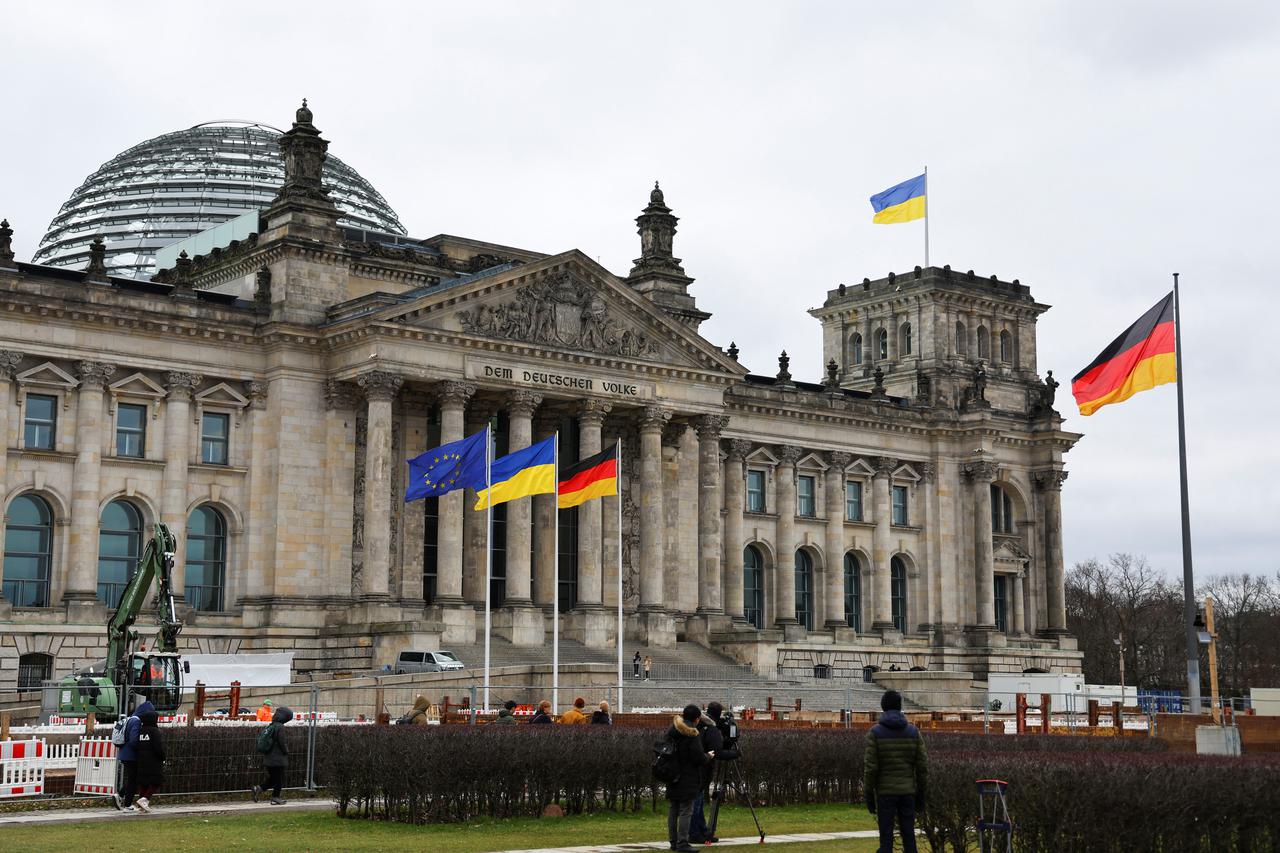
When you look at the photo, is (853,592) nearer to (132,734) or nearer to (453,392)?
(453,392)

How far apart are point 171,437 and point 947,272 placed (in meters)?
48.8

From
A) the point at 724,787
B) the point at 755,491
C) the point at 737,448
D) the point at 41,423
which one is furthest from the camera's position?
the point at 755,491

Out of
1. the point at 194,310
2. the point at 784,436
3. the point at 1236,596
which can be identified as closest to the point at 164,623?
the point at 194,310

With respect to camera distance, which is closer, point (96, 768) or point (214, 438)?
point (96, 768)

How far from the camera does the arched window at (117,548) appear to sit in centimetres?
6556

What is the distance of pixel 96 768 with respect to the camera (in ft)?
113

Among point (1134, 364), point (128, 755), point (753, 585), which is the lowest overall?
point (128, 755)

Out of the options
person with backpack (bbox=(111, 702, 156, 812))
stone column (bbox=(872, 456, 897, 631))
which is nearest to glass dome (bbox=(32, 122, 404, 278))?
stone column (bbox=(872, 456, 897, 631))

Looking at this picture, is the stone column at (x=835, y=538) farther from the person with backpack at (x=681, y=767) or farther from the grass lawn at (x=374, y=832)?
the person with backpack at (x=681, y=767)

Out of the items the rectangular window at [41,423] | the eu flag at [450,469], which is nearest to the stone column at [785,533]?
the eu flag at [450,469]

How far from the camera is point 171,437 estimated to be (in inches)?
2633

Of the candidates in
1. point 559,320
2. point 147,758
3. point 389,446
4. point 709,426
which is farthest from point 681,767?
point 709,426

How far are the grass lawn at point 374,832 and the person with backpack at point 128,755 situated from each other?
48.0 inches

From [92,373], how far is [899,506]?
46042 mm
